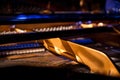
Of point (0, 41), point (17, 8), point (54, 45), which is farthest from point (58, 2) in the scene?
point (0, 41)

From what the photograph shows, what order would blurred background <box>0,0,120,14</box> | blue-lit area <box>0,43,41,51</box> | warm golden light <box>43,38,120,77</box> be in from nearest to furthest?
1. warm golden light <box>43,38,120,77</box>
2. blue-lit area <box>0,43,41,51</box>
3. blurred background <box>0,0,120,14</box>

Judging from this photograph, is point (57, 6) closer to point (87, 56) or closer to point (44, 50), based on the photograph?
point (44, 50)

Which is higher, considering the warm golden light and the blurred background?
the blurred background

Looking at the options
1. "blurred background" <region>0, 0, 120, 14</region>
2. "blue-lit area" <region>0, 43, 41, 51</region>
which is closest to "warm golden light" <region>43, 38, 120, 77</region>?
"blue-lit area" <region>0, 43, 41, 51</region>

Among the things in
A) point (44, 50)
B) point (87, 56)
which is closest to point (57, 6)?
point (44, 50)

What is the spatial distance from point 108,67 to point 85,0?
1607mm

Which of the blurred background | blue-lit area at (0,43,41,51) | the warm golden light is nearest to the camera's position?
the warm golden light

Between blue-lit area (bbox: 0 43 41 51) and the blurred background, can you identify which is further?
the blurred background

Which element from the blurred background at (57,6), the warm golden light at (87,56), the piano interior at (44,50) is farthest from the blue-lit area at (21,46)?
the blurred background at (57,6)

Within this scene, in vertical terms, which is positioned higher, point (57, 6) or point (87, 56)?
point (57, 6)

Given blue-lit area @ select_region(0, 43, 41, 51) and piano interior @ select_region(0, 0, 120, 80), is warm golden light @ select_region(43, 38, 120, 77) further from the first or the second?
blue-lit area @ select_region(0, 43, 41, 51)

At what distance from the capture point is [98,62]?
1.30m

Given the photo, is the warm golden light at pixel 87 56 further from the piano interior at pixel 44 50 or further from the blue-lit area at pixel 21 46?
the blue-lit area at pixel 21 46

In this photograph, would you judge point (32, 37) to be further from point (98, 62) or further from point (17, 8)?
point (17, 8)
